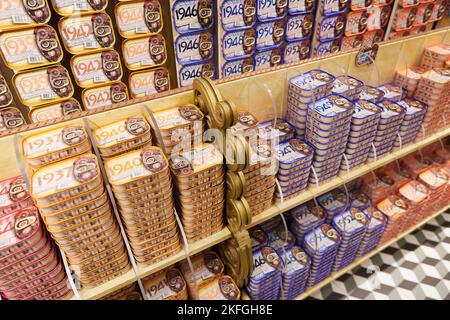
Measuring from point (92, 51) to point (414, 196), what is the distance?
2.52m

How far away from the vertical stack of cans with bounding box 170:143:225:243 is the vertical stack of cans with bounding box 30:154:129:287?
0.28 m

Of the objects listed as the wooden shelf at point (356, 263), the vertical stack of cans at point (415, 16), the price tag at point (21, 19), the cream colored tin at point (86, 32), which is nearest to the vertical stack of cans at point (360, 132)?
the vertical stack of cans at point (415, 16)

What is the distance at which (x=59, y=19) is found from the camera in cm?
112

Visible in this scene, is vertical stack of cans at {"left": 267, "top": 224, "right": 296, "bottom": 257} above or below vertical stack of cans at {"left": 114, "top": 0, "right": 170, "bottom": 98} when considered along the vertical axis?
below

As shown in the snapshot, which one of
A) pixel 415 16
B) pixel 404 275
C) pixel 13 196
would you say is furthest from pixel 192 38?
pixel 404 275

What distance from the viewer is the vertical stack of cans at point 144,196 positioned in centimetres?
103

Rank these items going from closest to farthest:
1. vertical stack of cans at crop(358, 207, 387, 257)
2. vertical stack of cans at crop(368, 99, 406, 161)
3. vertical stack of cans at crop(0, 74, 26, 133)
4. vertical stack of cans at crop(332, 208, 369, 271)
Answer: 1. vertical stack of cans at crop(0, 74, 26, 133)
2. vertical stack of cans at crop(368, 99, 406, 161)
3. vertical stack of cans at crop(332, 208, 369, 271)
4. vertical stack of cans at crop(358, 207, 387, 257)

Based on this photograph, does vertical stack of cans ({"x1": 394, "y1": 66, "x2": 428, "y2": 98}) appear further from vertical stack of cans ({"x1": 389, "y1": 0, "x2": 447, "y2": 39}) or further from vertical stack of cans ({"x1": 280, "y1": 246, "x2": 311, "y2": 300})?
vertical stack of cans ({"x1": 280, "y1": 246, "x2": 311, "y2": 300})

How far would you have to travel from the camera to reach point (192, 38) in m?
1.43

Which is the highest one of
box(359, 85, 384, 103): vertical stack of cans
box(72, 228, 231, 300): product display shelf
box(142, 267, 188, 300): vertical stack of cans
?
box(359, 85, 384, 103): vertical stack of cans

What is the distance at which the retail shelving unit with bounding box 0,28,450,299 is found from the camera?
1221 mm

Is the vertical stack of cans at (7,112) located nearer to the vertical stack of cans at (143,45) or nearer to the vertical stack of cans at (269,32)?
the vertical stack of cans at (143,45)

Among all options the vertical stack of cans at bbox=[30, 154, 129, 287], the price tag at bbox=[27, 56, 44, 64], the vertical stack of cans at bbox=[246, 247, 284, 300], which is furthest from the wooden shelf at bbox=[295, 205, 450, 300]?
the price tag at bbox=[27, 56, 44, 64]

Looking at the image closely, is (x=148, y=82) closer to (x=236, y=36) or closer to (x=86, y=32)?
(x=86, y=32)
